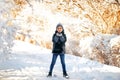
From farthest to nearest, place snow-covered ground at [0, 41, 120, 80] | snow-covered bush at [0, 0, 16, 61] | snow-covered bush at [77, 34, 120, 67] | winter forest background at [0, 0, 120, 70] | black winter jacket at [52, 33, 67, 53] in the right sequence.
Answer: winter forest background at [0, 0, 120, 70]
snow-covered bush at [77, 34, 120, 67]
snow-covered ground at [0, 41, 120, 80]
black winter jacket at [52, 33, 67, 53]
snow-covered bush at [0, 0, 16, 61]

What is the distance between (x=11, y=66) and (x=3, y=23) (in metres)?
2.31

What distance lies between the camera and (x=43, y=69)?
1321 centimetres

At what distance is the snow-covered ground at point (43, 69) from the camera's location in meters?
12.2

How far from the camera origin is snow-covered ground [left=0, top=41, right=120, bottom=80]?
39.9 ft

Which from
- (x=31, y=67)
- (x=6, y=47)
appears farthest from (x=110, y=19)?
(x=6, y=47)

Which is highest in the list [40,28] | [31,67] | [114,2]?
[114,2]

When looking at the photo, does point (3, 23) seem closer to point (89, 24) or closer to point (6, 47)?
point (6, 47)

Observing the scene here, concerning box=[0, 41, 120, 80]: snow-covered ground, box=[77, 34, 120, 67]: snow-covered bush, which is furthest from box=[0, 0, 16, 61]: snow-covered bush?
box=[77, 34, 120, 67]: snow-covered bush

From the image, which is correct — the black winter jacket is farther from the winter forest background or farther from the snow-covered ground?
the winter forest background

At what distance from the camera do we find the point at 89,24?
66.1ft

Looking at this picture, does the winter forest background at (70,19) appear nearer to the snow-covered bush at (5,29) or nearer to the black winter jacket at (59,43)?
the black winter jacket at (59,43)

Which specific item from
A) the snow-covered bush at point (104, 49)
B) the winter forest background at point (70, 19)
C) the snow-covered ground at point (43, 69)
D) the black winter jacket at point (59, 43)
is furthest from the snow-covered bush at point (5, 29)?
the winter forest background at point (70, 19)

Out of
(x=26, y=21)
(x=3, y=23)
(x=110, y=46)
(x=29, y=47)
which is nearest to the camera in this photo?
(x=3, y=23)

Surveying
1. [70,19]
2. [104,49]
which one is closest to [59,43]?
[104,49]
